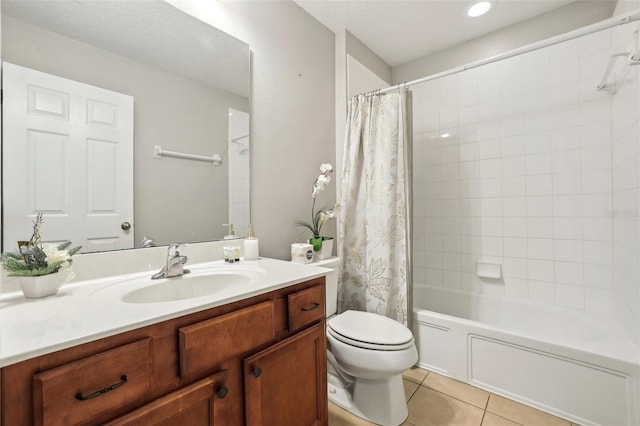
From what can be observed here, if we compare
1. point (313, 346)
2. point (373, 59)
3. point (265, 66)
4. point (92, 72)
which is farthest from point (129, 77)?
point (373, 59)

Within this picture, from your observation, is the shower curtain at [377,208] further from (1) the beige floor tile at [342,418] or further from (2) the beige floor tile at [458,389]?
(1) the beige floor tile at [342,418]

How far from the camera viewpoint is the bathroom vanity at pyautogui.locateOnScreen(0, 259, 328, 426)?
559 millimetres

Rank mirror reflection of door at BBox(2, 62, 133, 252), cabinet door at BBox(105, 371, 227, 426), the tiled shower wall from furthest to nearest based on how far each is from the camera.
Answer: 1. the tiled shower wall
2. mirror reflection of door at BBox(2, 62, 133, 252)
3. cabinet door at BBox(105, 371, 227, 426)

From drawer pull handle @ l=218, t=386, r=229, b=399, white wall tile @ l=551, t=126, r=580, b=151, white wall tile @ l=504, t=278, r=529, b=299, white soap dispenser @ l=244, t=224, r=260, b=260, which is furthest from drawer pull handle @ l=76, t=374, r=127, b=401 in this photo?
white wall tile @ l=551, t=126, r=580, b=151

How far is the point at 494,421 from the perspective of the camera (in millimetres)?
1433

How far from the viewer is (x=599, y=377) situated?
1353mm

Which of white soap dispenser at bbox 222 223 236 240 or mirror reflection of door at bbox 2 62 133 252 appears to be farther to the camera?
white soap dispenser at bbox 222 223 236 240

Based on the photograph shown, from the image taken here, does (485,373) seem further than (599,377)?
Yes

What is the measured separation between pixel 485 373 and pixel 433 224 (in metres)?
1.25

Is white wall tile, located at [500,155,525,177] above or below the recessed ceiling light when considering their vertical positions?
below

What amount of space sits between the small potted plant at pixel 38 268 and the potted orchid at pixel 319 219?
47.1 inches

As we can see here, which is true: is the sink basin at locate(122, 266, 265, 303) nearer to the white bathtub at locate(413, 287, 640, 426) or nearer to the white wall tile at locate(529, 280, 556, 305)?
the white bathtub at locate(413, 287, 640, 426)

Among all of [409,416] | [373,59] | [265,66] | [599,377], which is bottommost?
[409,416]

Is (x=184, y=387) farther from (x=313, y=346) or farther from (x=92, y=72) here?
(x=92, y=72)
